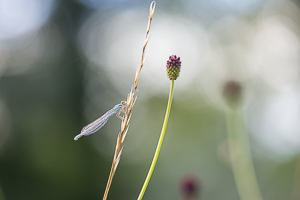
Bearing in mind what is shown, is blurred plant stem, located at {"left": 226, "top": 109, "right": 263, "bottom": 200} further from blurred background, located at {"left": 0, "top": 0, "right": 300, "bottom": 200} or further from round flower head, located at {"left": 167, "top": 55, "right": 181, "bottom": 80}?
blurred background, located at {"left": 0, "top": 0, "right": 300, "bottom": 200}

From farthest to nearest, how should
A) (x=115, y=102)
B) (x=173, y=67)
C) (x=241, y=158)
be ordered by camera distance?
(x=115, y=102)
(x=241, y=158)
(x=173, y=67)

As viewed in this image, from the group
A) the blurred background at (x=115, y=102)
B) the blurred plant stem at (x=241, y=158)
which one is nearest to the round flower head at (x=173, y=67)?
the blurred plant stem at (x=241, y=158)

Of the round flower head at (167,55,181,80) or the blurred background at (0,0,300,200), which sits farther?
the blurred background at (0,0,300,200)

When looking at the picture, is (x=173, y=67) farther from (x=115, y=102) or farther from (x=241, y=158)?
(x=115, y=102)

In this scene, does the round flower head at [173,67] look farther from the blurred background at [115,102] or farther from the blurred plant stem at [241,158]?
the blurred background at [115,102]

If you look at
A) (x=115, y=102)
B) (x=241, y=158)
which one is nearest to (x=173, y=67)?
(x=241, y=158)

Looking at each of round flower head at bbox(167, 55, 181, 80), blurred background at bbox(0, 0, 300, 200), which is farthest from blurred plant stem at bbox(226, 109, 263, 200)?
blurred background at bbox(0, 0, 300, 200)
